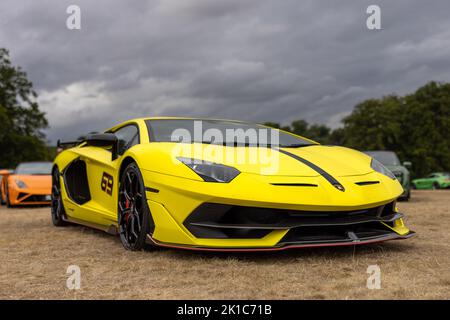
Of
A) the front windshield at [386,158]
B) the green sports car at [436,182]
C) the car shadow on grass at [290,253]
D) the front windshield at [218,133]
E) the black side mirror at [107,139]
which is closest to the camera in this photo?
the car shadow on grass at [290,253]

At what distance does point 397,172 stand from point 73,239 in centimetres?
843

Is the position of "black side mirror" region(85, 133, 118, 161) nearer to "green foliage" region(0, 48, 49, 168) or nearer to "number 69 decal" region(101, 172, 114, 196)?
"number 69 decal" region(101, 172, 114, 196)

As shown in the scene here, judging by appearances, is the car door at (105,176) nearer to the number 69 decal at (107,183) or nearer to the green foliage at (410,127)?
the number 69 decal at (107,183)

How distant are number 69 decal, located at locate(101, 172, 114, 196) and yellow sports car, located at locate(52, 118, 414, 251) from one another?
3.2 inches

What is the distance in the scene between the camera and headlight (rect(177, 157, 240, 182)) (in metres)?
3.38

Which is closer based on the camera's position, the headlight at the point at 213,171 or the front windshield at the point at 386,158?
the headlight at the point at 213,171

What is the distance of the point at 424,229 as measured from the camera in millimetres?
5074

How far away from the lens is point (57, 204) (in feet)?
20.3

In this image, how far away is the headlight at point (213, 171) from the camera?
3.38 m

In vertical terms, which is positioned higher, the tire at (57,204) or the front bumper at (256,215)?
the front bumper at (256,215)

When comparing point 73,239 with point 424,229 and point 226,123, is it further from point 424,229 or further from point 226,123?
point 424,229

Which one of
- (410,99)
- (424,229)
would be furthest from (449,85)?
(424,229)

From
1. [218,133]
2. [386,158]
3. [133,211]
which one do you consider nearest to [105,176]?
→ [133,211]

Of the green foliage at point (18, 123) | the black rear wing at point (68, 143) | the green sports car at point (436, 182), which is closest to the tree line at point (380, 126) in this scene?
the green foliage at point (18, 123)
